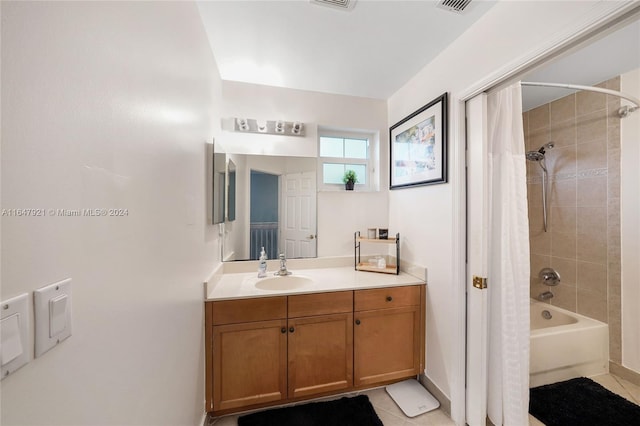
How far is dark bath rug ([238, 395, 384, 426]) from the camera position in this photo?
5.13ft

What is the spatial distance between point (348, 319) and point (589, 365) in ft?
6.52

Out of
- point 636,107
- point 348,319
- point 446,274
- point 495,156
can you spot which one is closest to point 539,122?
point 636,107

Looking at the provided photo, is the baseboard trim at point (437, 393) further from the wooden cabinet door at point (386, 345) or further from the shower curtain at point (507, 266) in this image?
the shower curtain at point (507, 266)

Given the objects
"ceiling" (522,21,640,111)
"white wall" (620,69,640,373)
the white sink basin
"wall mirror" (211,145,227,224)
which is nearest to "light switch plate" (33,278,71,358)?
"wall mirror" (211,145,227,224)

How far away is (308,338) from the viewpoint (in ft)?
5.51

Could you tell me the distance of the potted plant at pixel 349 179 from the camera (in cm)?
233

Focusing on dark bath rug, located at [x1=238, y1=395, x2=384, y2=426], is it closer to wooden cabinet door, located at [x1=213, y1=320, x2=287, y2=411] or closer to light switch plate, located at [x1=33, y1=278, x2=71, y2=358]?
wooden cabinet door, located at [x1=213, y1=320, x2=287, y2=411]

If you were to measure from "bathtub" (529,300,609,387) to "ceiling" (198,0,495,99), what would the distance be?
88.2 inches

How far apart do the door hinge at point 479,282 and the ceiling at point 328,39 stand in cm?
149

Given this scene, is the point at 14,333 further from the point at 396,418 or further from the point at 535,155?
the point at 535,155

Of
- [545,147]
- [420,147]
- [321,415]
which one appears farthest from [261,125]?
[545,147]

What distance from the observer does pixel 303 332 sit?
1.67m

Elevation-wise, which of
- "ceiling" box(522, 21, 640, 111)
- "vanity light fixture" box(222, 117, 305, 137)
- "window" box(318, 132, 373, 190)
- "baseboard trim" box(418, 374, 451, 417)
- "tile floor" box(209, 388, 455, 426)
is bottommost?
"tile floor" box(209, 388, 455, 426)

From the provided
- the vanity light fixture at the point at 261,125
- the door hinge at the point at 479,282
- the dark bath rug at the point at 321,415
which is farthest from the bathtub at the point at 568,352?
the vanity light fixture at the point at 261,125
